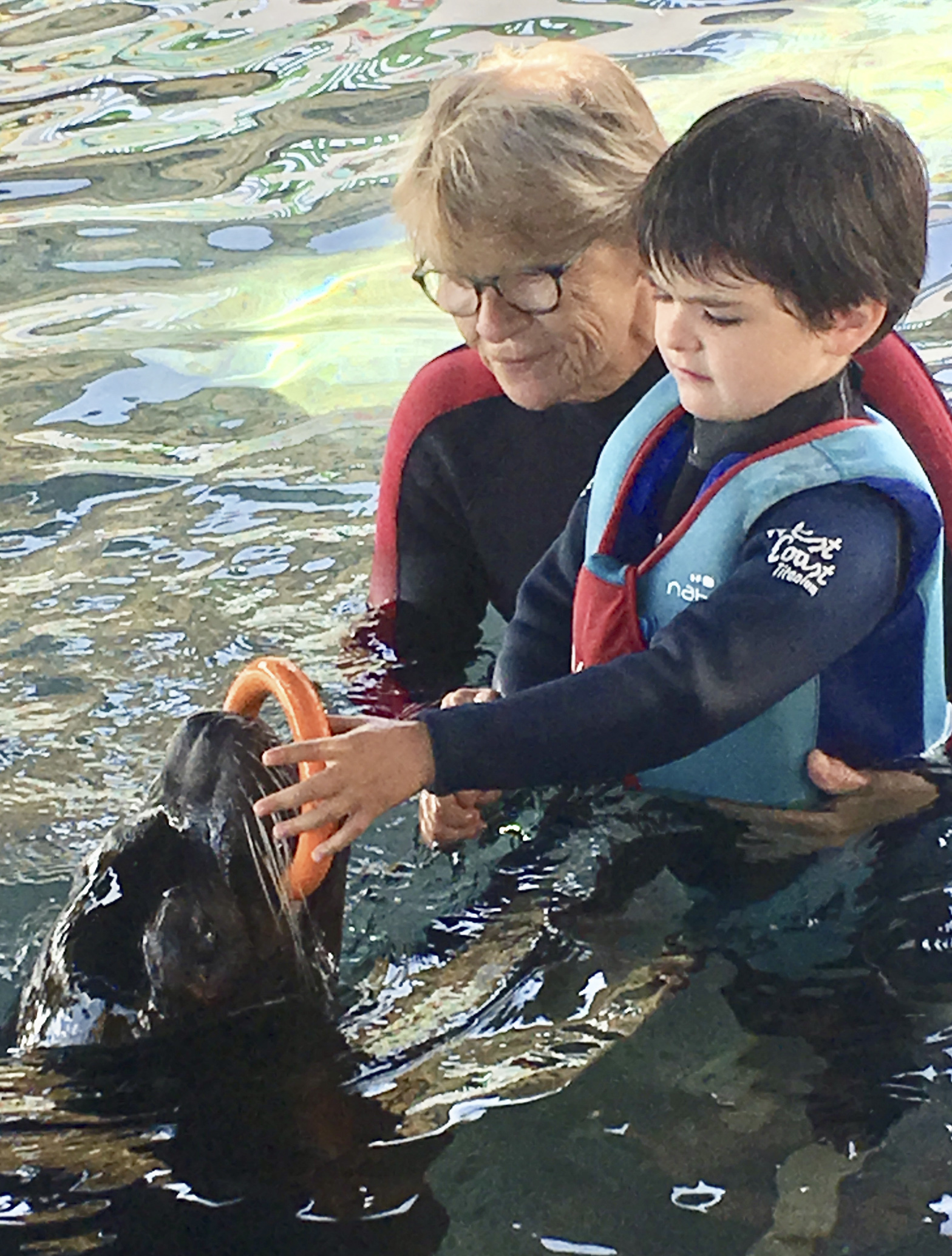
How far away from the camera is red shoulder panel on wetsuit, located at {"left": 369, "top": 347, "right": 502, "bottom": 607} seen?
3.40 meters

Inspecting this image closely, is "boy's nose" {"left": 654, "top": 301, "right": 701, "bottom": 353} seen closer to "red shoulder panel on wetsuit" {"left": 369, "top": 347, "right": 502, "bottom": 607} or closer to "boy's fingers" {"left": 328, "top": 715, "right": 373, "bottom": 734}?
"boy's fingers" {"left": 328, "top": 715, "right": 373, "bottom": 734}

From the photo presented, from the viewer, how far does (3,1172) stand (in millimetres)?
2260

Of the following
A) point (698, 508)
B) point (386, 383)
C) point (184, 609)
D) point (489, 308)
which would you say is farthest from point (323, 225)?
point (698, 508)

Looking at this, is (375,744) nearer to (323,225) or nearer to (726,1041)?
(726,1041)

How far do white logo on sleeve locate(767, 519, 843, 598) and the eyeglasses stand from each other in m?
0.79

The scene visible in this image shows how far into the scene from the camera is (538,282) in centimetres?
287

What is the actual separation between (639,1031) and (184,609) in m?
1.86

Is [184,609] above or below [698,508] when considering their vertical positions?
below

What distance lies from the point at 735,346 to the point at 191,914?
1007 mm

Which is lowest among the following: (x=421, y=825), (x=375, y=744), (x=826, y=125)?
(x=421, y=825)

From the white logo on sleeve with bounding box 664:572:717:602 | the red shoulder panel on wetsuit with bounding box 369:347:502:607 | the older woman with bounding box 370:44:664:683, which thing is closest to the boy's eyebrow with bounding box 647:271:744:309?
the white logo on sleeve with bounding box 664:572:717:602

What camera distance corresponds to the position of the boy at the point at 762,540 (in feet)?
7.08

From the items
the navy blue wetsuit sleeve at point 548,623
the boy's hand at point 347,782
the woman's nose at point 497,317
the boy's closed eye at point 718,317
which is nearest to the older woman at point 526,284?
the woman's nose at point 497,317

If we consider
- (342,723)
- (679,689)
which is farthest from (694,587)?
(342,723)
